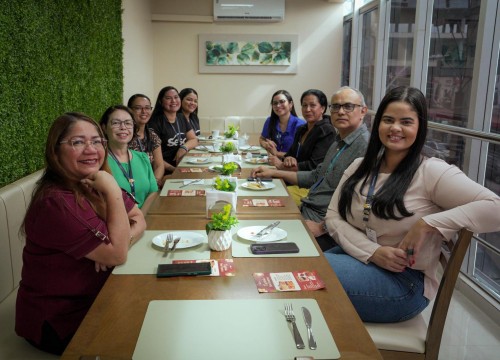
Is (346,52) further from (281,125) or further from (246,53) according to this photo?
(281,125)

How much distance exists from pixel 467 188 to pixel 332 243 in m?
0.83

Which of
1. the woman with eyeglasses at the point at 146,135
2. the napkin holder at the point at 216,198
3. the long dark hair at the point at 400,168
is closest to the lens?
the long dark hair at the point at 400,168

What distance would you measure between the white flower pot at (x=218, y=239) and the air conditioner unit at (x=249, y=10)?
217 inches

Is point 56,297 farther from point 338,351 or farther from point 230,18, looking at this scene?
point 230,18

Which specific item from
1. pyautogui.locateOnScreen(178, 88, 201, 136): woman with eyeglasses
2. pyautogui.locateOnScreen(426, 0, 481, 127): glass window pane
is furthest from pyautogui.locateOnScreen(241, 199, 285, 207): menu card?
pyautogui.locateOnScreen(178, 88, 201, 136): woman with eyeglasses

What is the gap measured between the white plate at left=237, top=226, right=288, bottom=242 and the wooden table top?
146mm

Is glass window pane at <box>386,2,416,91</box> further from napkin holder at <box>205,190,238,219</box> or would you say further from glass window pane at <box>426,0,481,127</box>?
napkin holder at <box>205,190,238,219</box>

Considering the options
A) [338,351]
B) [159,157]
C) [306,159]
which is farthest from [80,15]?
[338,351]

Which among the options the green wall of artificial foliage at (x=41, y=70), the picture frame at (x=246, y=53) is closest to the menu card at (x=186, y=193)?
the green wall of artificial foliage at (x=41, y=70)

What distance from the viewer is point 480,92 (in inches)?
112

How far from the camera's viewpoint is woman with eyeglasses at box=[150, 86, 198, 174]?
170 inches

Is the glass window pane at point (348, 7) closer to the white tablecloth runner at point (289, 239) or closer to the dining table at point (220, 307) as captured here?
the white tablecloth runner at point (289, 239)

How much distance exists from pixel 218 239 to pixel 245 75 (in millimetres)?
5505

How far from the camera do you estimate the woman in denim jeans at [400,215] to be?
5.08 feet
